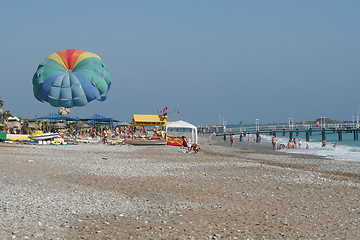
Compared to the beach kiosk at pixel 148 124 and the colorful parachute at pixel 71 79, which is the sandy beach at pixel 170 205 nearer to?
the beach kiosk at pixel 148 124

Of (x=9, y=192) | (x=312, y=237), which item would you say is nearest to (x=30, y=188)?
(x=9, y=192)

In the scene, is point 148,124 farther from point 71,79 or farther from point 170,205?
point 170,205

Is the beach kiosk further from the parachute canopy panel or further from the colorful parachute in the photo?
the colorful parachute

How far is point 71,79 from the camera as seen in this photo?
35156mm

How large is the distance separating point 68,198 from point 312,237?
421cm

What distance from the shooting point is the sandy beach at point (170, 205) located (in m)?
5.62

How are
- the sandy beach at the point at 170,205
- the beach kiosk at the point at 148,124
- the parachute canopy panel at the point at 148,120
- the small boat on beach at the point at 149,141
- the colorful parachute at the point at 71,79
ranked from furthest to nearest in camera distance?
the colorful parachute at the point at 71,79
the parachute canopy panel at the point at 148,120
the beach kiosk at the point at 148,124
the small boat on beach at the point at 149,141
the sandy beach at the point at 170,205

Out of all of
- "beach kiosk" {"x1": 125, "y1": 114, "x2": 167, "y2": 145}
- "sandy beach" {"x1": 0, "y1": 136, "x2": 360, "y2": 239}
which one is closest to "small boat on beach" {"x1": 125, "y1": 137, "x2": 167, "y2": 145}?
"beach kiosk" {"x1": 125, "y1": 114, "x2": 167, "y2": 145}

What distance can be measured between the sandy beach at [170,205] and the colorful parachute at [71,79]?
943 inches

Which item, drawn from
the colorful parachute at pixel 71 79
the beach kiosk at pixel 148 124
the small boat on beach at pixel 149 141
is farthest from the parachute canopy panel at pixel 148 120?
the colorful parachute at pixel 71 79

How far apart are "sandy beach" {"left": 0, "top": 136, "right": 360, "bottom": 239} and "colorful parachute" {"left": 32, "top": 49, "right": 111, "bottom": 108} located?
78.6 feet

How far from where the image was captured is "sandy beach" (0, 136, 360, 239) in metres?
5.62

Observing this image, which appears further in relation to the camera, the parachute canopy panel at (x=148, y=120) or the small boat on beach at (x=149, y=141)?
the parachute canopy panel at (x=148, y=120)

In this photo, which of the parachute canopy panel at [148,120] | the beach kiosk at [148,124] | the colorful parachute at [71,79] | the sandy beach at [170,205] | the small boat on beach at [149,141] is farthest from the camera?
the colorful parachute at [71,79]
